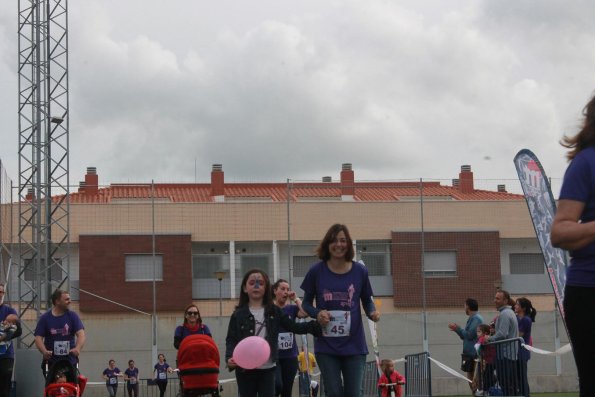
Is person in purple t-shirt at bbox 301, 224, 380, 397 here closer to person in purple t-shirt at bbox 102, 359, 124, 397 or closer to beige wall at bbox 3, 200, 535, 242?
person in purple t-shirt at bbox 102, 359, 124, 397

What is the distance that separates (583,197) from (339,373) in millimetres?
4820

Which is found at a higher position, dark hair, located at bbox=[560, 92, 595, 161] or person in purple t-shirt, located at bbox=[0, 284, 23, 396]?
dark hair, located at bbox=[560, 92, 595, 161]

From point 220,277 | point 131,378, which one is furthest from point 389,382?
point 220,277

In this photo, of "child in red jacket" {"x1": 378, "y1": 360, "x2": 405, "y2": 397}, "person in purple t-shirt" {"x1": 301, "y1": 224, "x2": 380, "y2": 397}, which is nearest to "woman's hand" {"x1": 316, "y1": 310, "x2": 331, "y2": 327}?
"person in purple t-shirt" {"x1": 301, "y1": 224, "x2": 380, "y2": 397}

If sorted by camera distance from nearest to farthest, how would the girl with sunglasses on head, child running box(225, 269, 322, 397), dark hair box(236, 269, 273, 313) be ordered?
child running box(225, 269, 322, 397)
dark hair box(236, 269, 273, 313)
the girl with sunglasses on head

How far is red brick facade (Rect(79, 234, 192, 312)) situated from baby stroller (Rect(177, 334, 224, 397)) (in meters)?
21.0

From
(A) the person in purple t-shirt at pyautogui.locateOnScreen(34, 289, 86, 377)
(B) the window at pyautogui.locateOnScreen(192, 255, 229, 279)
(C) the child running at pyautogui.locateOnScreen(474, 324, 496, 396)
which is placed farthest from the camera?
(B) the window at pyautogui.locateOnScreen(192, 255, 229, 279)

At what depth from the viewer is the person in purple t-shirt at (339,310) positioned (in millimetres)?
8836

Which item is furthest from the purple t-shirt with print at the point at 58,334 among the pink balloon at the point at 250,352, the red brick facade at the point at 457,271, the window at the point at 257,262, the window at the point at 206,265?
the window at the point at 206,265

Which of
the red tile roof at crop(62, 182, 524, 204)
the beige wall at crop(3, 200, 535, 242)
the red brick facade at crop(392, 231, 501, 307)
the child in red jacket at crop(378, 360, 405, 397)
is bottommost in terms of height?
the child in red jacket at crop(378, 360, 405, 397)

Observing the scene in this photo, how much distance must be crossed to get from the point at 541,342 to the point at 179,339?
19.8 meters

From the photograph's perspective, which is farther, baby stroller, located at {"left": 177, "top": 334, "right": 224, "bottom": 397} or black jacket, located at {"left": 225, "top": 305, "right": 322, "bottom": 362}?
baby stroller, located at {"left": 177, "top": 334, "right": 224, "bottom": 397}

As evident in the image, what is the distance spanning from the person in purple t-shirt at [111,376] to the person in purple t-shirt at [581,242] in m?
25.8

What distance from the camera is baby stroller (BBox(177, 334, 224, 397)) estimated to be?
33.5ft
